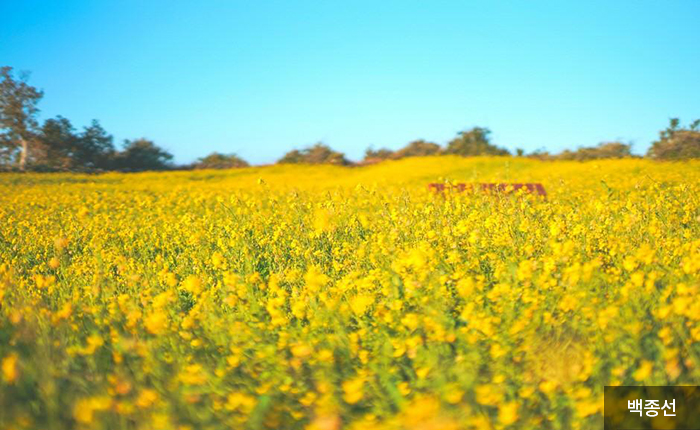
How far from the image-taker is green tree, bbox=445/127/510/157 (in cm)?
2720

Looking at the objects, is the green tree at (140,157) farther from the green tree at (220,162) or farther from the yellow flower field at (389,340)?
the yellow flower field at (389,340)

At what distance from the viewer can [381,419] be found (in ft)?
9.49

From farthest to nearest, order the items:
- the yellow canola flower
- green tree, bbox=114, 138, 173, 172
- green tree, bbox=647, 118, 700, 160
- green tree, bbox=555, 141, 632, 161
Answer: green tree, bbox=114, 138, 173, 172
green tree, bbox=555, 141, 632, 161
green tree, bbox=647, 118, 700, 160
the yellow canola flower

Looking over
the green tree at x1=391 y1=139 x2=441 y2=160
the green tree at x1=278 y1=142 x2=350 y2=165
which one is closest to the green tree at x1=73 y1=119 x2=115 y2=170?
the green tree at x1=278 y1=142 x2=350 y2=165

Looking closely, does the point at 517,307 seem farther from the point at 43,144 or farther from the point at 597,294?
the point at 43,144

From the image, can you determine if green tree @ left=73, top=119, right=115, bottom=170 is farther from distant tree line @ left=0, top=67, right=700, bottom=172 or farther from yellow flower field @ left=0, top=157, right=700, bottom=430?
yellow flower field @ left=0, top=157, right=700, bottom=430

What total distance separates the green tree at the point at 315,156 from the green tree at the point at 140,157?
6.57 m

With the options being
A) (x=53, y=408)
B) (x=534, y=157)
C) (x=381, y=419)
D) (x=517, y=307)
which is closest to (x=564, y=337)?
(x=517, y=307)

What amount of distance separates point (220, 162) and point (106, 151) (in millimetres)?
5811

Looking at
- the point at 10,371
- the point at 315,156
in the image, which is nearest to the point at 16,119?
the point at 315,156

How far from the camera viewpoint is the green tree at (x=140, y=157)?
91.0 feet

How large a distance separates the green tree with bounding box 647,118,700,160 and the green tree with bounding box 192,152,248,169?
1966cm

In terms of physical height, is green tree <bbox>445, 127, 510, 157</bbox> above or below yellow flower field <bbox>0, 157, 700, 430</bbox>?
above

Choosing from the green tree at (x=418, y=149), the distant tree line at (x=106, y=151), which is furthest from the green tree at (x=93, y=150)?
the green tree at (x=418, y=149)
